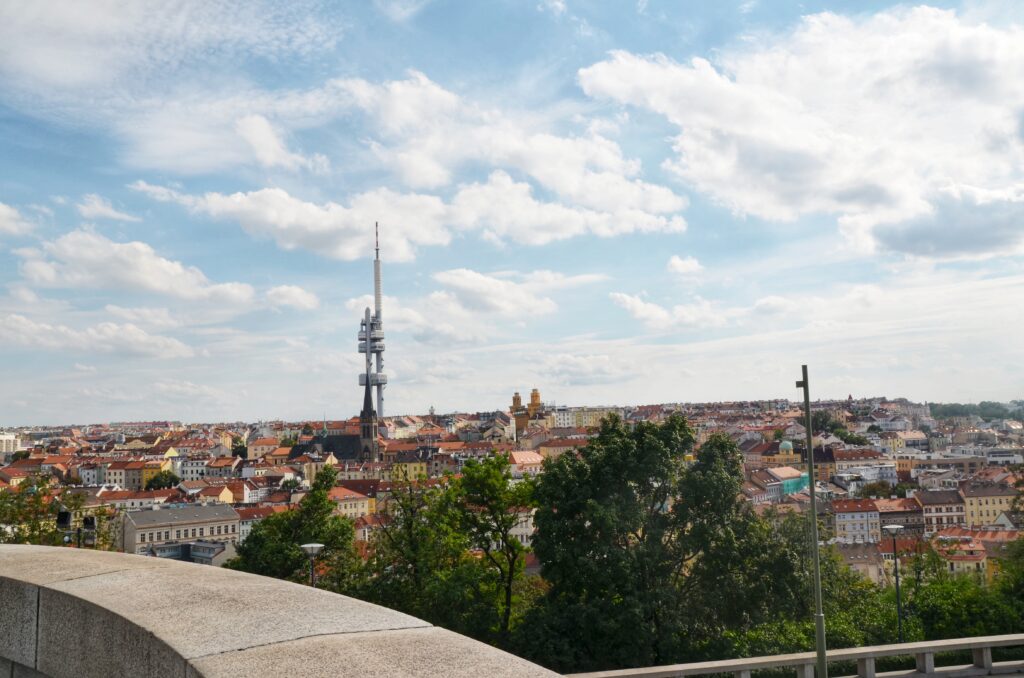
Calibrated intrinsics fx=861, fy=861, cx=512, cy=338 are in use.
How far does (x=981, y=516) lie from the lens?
90125 millimetres

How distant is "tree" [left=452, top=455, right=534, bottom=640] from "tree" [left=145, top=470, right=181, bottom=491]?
383 ft

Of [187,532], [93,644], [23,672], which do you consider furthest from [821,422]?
[93,644]

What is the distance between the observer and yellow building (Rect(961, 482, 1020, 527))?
293 ft

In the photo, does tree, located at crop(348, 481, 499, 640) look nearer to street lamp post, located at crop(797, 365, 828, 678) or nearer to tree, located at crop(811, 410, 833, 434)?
street lamp post, located at crop(797, 365, 828, 678)

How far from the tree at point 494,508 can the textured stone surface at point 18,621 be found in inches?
639

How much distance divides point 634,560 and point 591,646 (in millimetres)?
1834

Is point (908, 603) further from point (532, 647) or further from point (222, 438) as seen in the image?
point (222, 438)

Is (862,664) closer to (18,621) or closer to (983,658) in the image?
(983,658)

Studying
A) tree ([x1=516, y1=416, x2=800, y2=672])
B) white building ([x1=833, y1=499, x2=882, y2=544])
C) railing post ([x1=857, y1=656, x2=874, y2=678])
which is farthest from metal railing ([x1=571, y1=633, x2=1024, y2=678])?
white building ([x1=833, y1=499, x2=882, y2=544])

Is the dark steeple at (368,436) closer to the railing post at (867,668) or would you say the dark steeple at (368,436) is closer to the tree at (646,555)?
the tree at (646,555)

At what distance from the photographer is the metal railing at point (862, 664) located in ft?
28.6

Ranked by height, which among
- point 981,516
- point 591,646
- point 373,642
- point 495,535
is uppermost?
point 373,642

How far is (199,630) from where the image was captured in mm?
3279

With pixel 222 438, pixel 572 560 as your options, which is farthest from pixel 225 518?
pixel 222 438
